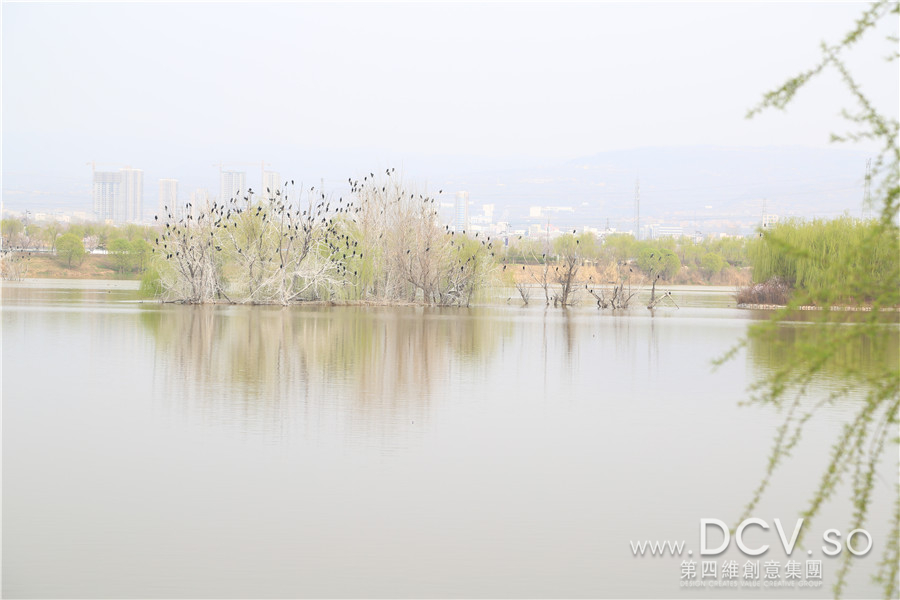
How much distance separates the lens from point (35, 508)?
7.54 meters

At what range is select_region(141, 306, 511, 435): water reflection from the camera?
11.9 metres

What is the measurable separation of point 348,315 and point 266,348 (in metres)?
11.3

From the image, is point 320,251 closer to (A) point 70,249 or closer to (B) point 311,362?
(B) point 311,362

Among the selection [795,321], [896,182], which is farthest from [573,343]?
[896,182]

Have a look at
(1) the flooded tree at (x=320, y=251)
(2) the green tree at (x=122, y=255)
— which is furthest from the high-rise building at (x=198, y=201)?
(2) the green tree at (x=122, y=255)

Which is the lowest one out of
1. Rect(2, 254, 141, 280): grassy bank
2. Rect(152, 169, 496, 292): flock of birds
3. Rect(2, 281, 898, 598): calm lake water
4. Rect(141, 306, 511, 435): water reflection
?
Rect(2, 281, 898, 598): calm lake water

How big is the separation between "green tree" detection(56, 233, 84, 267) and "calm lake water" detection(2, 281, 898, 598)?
→ 49.0 meters

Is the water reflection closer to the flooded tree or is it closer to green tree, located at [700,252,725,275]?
the flooded tree

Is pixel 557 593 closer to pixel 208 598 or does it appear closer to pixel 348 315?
pixel 208 598

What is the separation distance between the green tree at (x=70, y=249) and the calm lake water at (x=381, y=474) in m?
49.0

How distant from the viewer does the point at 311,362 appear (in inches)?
659

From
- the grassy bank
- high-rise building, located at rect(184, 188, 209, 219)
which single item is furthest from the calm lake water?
the grassy bank

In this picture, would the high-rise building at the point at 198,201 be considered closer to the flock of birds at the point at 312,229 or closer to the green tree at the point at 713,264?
the flock of birds at the point at 312,229

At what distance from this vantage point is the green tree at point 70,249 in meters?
63.7
